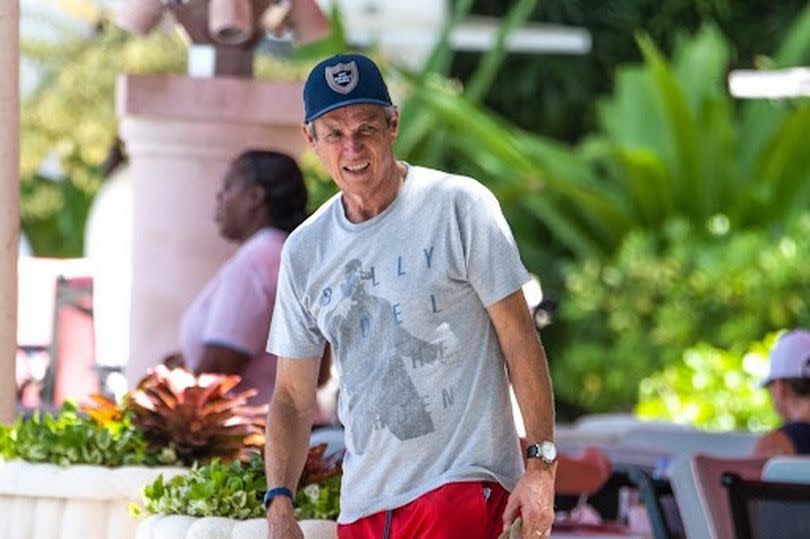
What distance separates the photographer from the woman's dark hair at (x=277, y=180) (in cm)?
783

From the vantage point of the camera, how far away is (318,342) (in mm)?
5348

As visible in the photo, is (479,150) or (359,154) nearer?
(359,154)

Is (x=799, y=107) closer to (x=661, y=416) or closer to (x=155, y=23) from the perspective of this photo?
(x=661, y=416)

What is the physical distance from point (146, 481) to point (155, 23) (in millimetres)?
3468

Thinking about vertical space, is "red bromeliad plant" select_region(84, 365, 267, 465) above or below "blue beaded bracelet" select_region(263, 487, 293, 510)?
above

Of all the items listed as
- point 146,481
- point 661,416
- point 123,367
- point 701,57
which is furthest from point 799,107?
point 146,481

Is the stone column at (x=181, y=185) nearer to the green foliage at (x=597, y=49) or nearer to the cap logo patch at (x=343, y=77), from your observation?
the cap logo patch at (x=343, y=77)

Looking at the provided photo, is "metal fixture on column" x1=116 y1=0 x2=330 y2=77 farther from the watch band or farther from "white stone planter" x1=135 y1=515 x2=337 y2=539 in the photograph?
the watch band

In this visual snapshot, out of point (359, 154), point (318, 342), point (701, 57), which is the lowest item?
point (318, 342)

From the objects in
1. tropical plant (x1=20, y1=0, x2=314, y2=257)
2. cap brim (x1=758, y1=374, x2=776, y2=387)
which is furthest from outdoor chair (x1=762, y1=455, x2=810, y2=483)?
tropical plant (x1=20, y1=0, x2=314, y2=257)

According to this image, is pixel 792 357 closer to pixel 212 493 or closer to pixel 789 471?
pixel 789 471

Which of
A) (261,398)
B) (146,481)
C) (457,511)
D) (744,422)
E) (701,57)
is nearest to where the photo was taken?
(457,511)

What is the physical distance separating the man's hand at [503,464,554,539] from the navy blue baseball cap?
0.84 meters

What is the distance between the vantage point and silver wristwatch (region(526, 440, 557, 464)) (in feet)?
16.3
